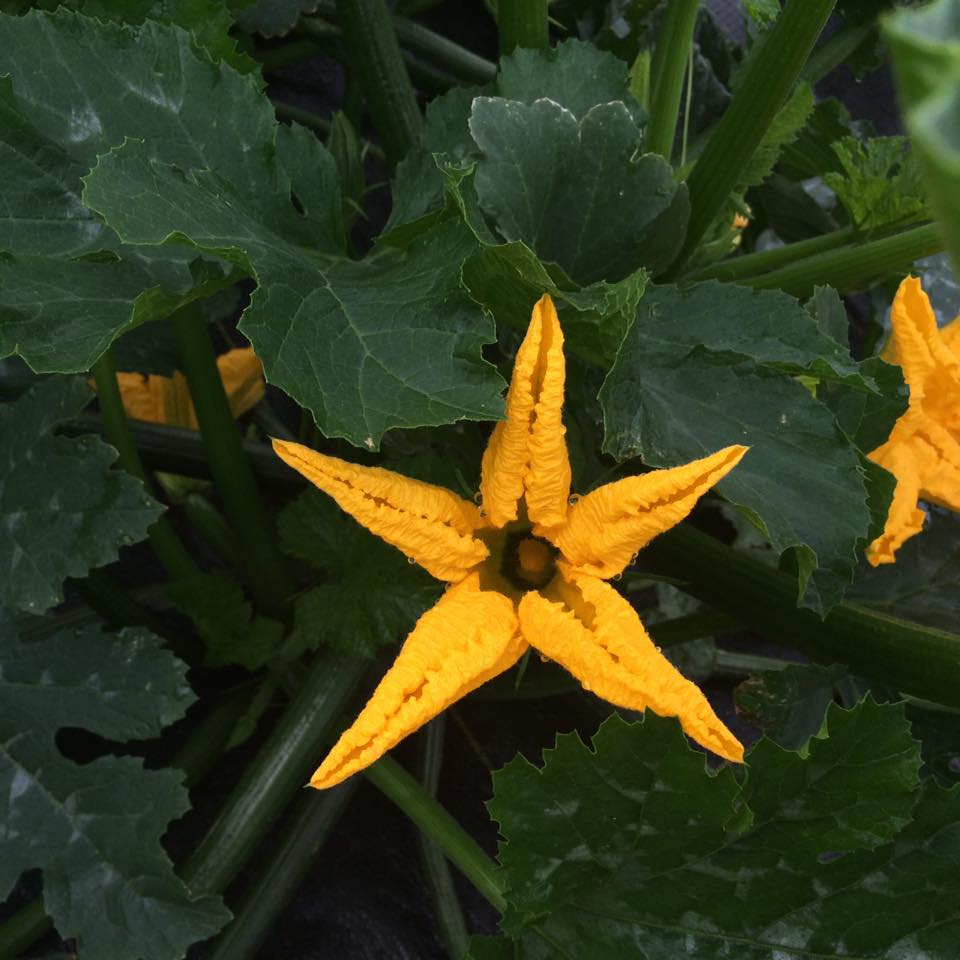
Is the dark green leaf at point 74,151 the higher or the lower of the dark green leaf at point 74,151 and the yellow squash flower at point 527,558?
the higher

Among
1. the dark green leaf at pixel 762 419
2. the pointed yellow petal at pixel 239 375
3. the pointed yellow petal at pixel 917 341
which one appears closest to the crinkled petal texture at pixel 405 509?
the dark green leaf at pixel 762 419

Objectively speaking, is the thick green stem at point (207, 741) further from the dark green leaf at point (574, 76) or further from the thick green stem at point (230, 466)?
the dark green leaf at point (574, 76)

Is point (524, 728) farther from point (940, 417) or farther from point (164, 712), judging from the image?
point (940, 417)

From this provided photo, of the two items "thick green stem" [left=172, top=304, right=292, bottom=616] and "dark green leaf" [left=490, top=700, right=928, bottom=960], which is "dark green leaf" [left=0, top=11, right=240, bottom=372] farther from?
"dark green leaf" [left=490, top=700, right=928, bottom=960]

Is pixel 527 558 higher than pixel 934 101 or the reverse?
the reverse

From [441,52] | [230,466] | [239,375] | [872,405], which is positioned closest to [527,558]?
[872,405]

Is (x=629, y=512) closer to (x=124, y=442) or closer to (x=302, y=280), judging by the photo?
(x=302, y=280)
